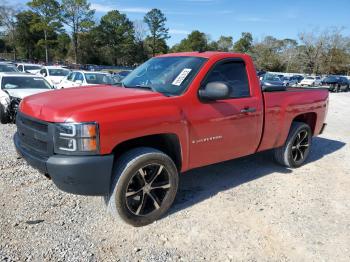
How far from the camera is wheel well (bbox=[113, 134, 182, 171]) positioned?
3.51 m

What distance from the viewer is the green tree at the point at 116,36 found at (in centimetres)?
7019

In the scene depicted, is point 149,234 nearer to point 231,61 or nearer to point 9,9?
point 231,61

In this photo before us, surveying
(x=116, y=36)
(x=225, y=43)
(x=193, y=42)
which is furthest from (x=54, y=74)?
(x=225, y=43)

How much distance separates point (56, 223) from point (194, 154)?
171 centimetres

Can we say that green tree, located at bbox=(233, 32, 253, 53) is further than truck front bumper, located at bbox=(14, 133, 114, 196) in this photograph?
Yes

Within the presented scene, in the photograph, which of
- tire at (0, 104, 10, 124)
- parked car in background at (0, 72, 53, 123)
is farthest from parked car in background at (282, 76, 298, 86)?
tire at (0, 104, 10, 124)

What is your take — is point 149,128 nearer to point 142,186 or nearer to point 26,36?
point 142,186

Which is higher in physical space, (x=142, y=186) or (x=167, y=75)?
(x=167, y=75)

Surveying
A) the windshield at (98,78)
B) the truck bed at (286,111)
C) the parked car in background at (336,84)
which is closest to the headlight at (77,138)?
the truck bed at (286,111)

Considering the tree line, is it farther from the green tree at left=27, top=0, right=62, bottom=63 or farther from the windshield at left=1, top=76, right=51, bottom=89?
the windshield at left=1, top=76, right=51, bottom=89

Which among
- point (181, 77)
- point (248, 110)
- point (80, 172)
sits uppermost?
point (181, 77)

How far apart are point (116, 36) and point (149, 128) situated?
72326mm

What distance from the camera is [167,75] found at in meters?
4.10

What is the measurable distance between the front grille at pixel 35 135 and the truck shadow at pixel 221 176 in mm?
1621
